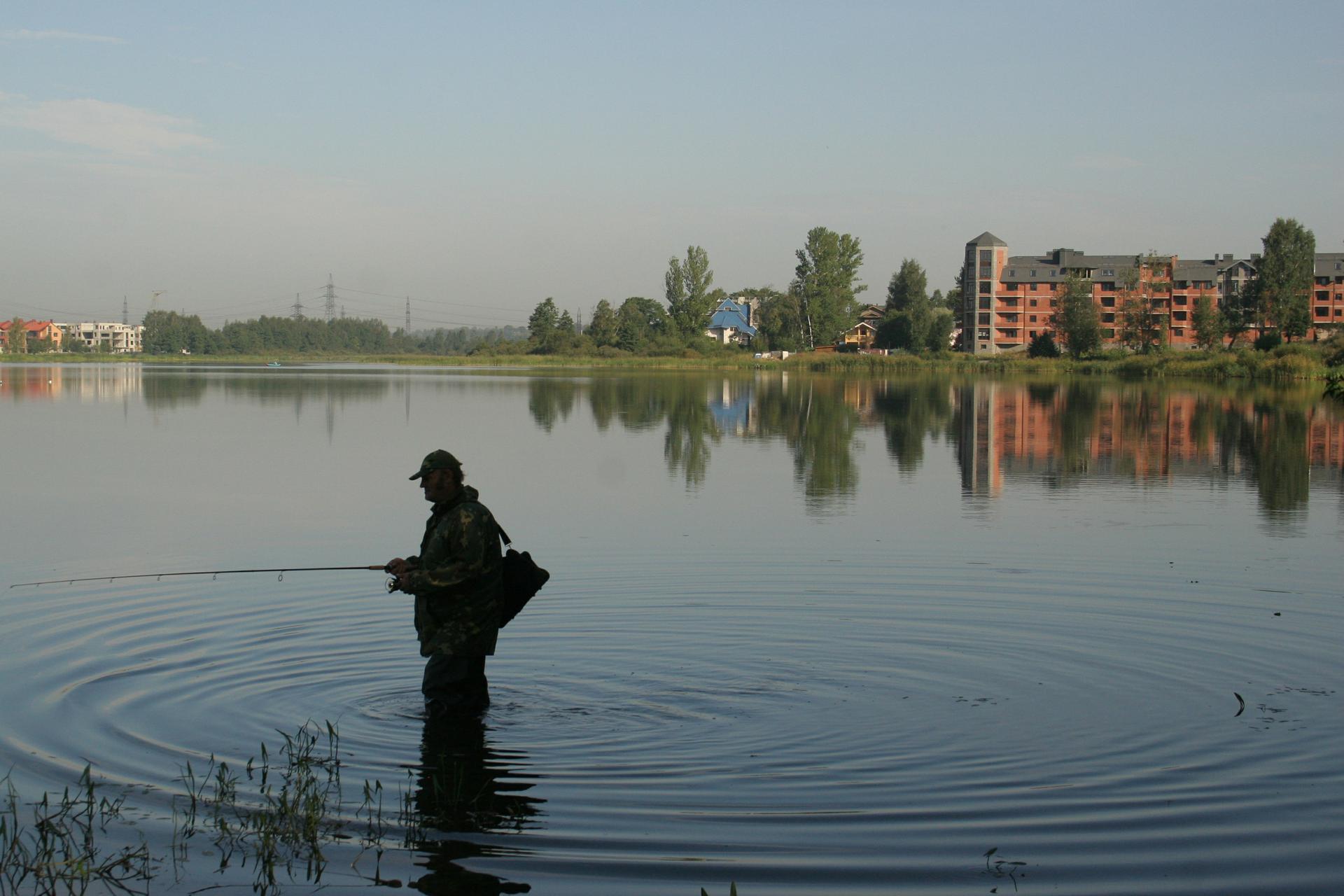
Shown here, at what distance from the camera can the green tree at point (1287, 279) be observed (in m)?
128

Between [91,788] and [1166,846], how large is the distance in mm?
5802

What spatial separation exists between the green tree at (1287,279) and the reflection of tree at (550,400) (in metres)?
77.2

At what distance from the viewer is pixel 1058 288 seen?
511 feet

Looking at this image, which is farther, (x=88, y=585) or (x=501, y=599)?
(x=88, y=585)

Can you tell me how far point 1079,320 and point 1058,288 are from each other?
132ft

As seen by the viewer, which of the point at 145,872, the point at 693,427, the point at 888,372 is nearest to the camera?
the point at 145,872

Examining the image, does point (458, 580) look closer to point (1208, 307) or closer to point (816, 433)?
point (816, 433)

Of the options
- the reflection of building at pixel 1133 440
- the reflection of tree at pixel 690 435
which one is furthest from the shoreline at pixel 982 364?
the reflection of tree at pixel 690 435

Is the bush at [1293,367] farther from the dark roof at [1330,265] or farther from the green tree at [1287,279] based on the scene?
the dark roof at [1330,265]

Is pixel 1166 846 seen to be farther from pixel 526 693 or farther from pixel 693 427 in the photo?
pixel 693 427

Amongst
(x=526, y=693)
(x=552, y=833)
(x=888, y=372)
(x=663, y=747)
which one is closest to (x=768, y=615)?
(x=526, y=693)

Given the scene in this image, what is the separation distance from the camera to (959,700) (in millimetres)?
9945

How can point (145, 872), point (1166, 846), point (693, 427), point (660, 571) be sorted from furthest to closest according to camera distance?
point (693, 427)
point (660, 571)
point (1166, 846)
point (145, 872)

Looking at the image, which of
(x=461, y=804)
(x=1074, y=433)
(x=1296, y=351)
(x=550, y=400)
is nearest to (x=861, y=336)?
(x=1296, y=351)
